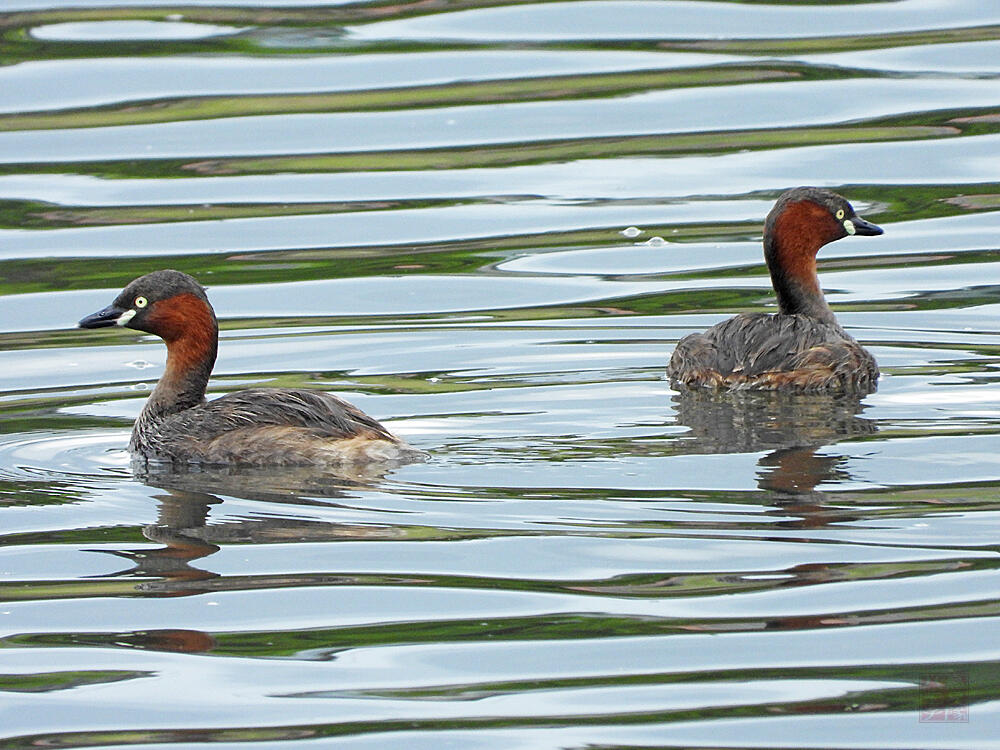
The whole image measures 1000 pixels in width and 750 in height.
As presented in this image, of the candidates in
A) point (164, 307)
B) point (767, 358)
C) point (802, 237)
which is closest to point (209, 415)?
point (164, 307)

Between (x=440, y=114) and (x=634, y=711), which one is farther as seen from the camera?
(x=440, y=114)

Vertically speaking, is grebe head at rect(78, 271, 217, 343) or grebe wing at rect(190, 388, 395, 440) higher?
grebe head at rect(78, 271, 217, 343)

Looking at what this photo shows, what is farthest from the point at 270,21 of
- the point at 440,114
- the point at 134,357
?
the point at 134,357

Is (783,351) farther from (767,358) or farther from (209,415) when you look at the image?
(209,415)

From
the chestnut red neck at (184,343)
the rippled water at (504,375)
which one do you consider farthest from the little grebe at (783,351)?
A: the chestnut red neck at (184,343)

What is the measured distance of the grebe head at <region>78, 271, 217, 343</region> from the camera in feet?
31.8

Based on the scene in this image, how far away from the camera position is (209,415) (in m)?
9.31

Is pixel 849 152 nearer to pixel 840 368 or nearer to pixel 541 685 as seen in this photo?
pixel 840 368

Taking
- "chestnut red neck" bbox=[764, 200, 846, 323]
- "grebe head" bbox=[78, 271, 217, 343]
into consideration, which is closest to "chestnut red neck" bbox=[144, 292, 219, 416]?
"grebe head" bbox=[78, 271, 217, 343]

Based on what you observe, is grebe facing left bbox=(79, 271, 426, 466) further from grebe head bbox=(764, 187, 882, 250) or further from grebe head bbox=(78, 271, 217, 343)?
grebe head bbox=(764, 187, 882, 250)

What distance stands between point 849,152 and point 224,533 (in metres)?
8.54

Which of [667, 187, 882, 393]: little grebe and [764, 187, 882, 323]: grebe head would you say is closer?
[667, 187, 882, 393]: little grebe

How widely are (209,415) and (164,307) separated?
68 cm

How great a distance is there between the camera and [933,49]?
1767cm
